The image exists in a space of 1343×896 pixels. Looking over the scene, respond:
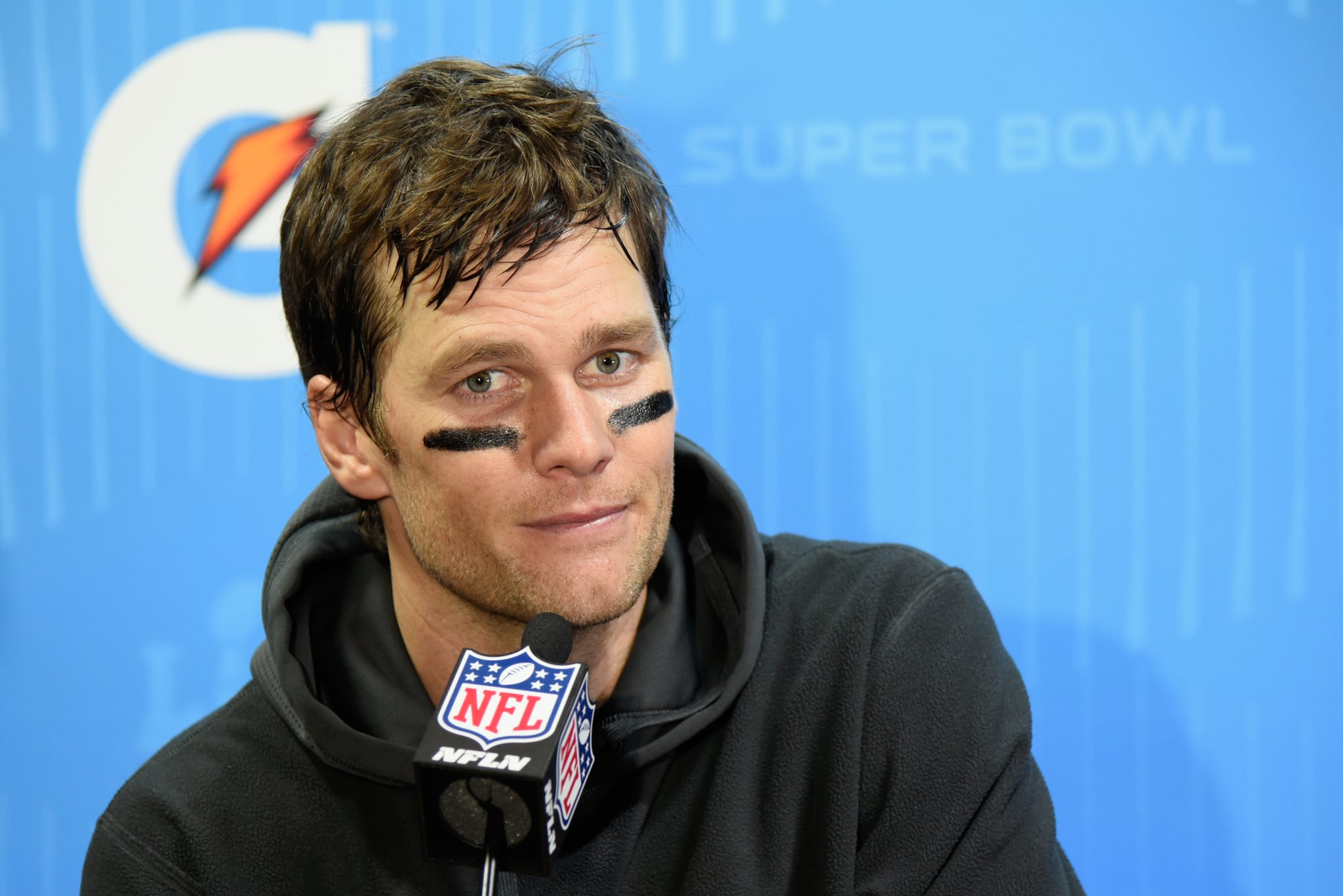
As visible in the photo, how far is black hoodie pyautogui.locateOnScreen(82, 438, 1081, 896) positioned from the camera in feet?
3.99

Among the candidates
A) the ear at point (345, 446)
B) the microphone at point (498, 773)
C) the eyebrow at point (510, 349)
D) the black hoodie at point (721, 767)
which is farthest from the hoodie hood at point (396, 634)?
the microphone at point (498, 773)

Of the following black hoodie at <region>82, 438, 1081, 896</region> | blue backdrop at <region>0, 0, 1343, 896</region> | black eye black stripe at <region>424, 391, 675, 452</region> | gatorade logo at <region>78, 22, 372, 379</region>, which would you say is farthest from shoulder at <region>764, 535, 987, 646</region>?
gatorade logo at <region>78, 22, 372, 379</region>

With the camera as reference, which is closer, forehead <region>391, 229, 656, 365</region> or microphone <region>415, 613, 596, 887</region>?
microphone <region>415, 613, 596, 887</region>

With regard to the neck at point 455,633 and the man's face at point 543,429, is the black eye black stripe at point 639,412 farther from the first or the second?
the neck at point 455,633

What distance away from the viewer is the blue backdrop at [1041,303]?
5.65 ft

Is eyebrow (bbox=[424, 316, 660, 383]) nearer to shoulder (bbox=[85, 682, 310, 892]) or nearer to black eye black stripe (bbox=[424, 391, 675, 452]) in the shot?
black eye black stripe (bbox=[424, 391, 675, 452])

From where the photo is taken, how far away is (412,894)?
1.28 m

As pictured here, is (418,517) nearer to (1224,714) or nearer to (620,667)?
(620,667)

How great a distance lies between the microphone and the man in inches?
15.5

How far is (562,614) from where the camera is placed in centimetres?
122

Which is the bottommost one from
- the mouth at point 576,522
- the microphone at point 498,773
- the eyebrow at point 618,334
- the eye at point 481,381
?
the microphone at point 498,773

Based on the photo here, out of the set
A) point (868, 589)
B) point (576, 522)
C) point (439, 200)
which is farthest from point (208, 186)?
point (868, 589)

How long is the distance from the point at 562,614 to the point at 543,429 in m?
0.19

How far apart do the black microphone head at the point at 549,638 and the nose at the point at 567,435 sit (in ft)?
0.85
